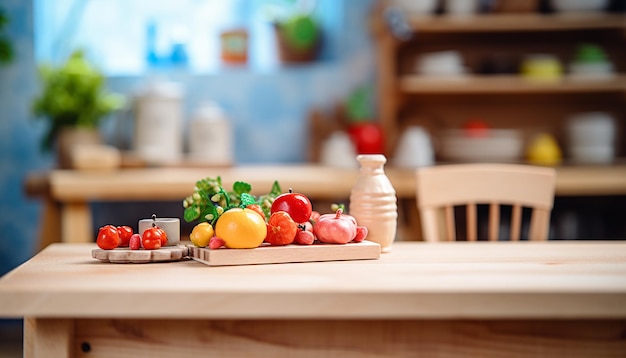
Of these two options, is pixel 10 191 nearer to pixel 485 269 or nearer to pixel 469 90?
pixel 469 90

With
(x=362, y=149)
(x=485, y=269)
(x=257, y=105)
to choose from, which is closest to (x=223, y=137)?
(x=257, y=105)

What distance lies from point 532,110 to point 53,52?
2.27 meters

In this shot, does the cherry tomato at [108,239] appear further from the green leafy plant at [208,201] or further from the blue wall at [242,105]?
the blue wall at [242,105]

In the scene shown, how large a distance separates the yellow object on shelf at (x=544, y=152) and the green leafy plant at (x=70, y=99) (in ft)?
6.05

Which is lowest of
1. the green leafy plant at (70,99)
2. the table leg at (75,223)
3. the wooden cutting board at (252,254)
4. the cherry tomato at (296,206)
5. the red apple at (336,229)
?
the table leg at (75,223)

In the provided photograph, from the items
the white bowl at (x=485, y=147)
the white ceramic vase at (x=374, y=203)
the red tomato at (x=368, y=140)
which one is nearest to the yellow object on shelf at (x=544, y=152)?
the white bowl at (x=485, y=147)

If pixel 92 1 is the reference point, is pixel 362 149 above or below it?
below

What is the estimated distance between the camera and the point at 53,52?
3625mm

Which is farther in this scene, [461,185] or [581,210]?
[581,210]

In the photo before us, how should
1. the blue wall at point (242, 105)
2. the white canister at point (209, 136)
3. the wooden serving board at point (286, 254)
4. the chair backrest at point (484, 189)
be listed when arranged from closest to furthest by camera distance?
the wooden serving board at point (286, 254), the chair backrest at point (484, 189), the white canister at point (209, 136), the blue wall at point (242, 105)

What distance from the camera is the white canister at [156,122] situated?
328 centimetres

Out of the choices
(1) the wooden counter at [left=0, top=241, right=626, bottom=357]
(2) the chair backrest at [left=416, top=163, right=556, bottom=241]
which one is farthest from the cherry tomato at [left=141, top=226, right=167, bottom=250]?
(2) the chair backrest at [left=416, top=163, right=556, bottom=241]

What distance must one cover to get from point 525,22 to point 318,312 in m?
2.46

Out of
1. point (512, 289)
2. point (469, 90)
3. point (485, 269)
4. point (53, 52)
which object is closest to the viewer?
point (512, 289)
